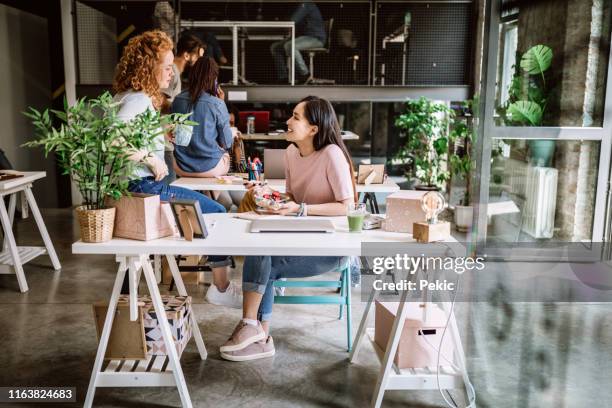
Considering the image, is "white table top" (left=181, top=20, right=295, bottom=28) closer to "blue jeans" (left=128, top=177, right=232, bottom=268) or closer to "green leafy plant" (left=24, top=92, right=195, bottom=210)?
"blue jeans" (left=128, top=177, right=232, bottom=268)

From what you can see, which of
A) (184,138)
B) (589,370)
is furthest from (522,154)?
(184,138)

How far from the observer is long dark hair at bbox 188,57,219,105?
4.01 m

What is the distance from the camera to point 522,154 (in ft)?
17.1

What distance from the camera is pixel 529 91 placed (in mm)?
5203

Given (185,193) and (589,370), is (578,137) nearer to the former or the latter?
(589,370)

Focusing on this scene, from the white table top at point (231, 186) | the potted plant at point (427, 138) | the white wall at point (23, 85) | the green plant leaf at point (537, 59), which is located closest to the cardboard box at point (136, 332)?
the white table top at point (231, 186)

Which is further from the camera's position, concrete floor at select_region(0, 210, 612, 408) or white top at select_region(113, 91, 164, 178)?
white top at select_region(113, 91, 164, 178)

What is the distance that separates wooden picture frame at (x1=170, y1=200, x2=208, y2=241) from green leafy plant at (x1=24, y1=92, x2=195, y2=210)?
0.23 meters

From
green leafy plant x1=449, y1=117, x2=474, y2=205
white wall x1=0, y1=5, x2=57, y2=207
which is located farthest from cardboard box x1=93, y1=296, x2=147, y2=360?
white wall x1=0, y1=5, x2=57, y2=207

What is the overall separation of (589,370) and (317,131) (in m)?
1.87

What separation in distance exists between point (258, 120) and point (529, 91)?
290cm

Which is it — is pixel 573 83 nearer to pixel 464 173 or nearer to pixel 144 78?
pixel 464 173

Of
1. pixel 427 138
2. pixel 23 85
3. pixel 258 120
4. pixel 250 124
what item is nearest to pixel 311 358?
pixel 250 124

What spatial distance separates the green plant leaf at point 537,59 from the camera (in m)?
5.11
